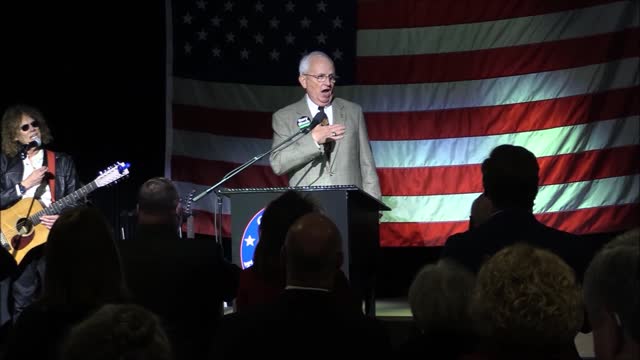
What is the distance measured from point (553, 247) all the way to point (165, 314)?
49.6 inches

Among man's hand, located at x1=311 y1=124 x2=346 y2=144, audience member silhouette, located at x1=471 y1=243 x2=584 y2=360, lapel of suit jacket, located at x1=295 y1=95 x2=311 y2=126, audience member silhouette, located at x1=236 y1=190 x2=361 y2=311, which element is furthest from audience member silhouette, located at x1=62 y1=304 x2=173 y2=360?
lapel of suit jacket, located at x1=295 y1=95 x2=311 y2=126

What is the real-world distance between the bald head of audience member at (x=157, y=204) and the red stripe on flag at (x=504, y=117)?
4.00 meters

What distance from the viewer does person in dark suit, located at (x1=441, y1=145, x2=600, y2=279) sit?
3.25 meters

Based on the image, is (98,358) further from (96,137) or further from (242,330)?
(96,137)

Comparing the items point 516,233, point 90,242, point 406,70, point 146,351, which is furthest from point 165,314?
point 406,70

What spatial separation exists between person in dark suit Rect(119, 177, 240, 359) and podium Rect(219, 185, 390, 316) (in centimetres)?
127

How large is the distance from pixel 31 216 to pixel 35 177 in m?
0.26

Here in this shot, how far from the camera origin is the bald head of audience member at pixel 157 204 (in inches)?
140

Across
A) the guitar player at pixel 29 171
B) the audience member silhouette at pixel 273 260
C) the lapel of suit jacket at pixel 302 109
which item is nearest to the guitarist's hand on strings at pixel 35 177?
the guitar player at pixel 29 171

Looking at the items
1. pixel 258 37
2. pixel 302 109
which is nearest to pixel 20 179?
pixel 258 37

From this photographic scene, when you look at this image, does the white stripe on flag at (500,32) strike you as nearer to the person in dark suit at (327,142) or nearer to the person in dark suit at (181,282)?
the person in dark suit at (327,142)

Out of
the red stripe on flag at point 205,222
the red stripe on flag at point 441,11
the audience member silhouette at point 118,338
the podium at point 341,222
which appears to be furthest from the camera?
the red stripe on flag at point 205,222

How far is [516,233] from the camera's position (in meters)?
3.27

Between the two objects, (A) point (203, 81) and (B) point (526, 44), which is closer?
(B) point (526, 44)
